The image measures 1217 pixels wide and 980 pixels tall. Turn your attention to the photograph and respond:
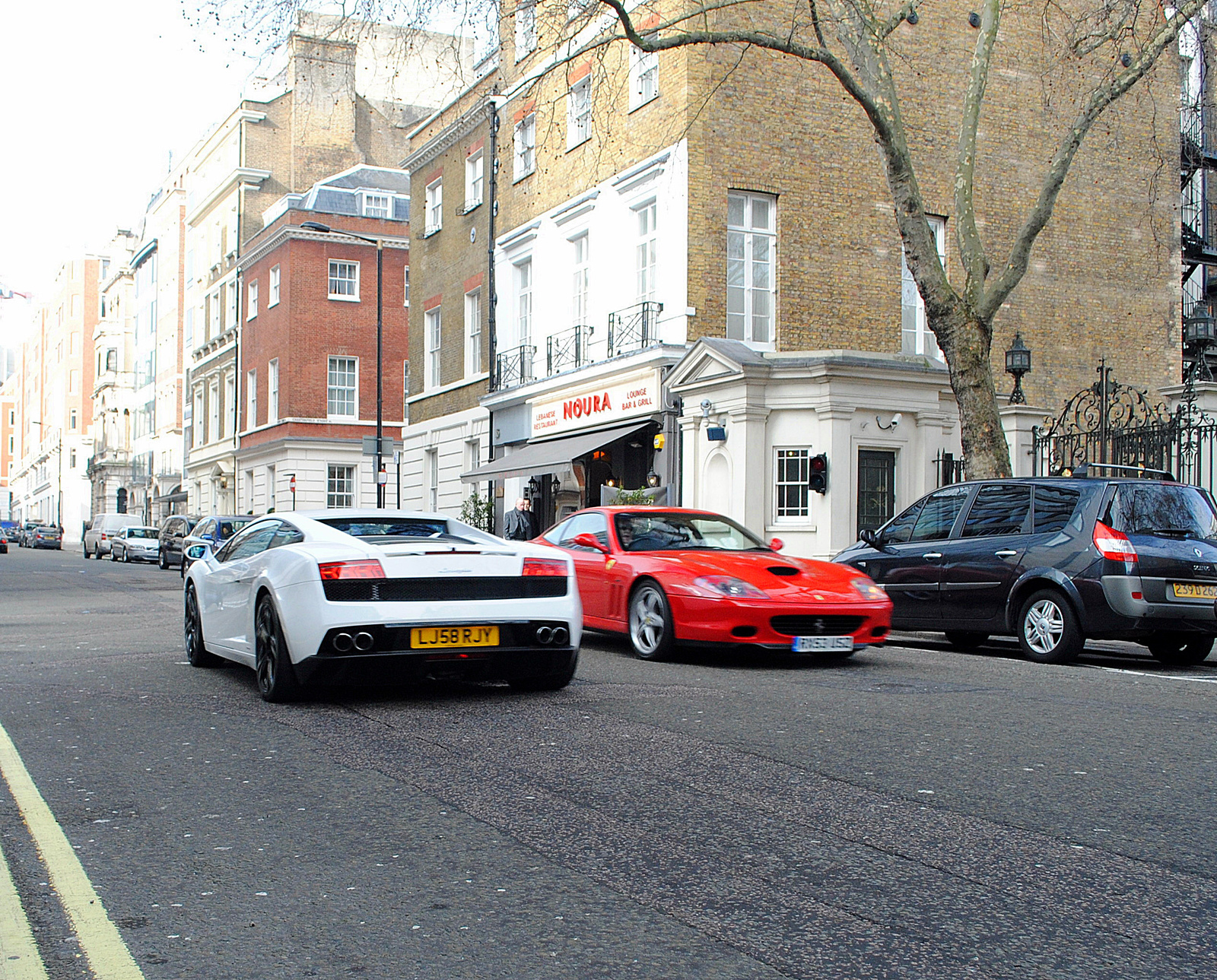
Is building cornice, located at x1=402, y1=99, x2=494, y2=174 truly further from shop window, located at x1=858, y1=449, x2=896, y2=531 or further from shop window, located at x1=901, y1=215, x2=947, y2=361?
shop window, located at x1=858, y1=449, x2=896, y2=531

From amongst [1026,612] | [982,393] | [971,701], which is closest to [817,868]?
[971,701]

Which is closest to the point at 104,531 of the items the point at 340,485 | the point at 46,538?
the point at 340,485

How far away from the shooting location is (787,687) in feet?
28.7

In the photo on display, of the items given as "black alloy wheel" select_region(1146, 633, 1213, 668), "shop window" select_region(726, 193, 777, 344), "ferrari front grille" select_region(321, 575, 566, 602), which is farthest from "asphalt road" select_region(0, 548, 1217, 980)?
"shop window" select_region(726, 193, 777, 344)

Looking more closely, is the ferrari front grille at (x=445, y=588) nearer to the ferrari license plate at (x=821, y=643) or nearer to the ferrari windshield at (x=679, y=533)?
the ferrari license plate at (x=821, y=643)

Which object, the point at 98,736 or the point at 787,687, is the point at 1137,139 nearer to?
the point at 787,687

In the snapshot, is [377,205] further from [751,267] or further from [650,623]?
[650,623]

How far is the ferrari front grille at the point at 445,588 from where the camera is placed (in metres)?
7.48

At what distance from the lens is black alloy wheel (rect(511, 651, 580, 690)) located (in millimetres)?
8328

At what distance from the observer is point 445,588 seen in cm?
769

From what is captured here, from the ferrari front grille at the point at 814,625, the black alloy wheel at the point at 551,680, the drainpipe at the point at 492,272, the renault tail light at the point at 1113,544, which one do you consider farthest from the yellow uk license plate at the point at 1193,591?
the drainpipe at the point at 492,272

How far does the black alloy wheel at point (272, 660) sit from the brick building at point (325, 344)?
3731 cm

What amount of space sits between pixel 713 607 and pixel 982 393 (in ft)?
25.2

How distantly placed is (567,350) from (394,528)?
19410 mm
